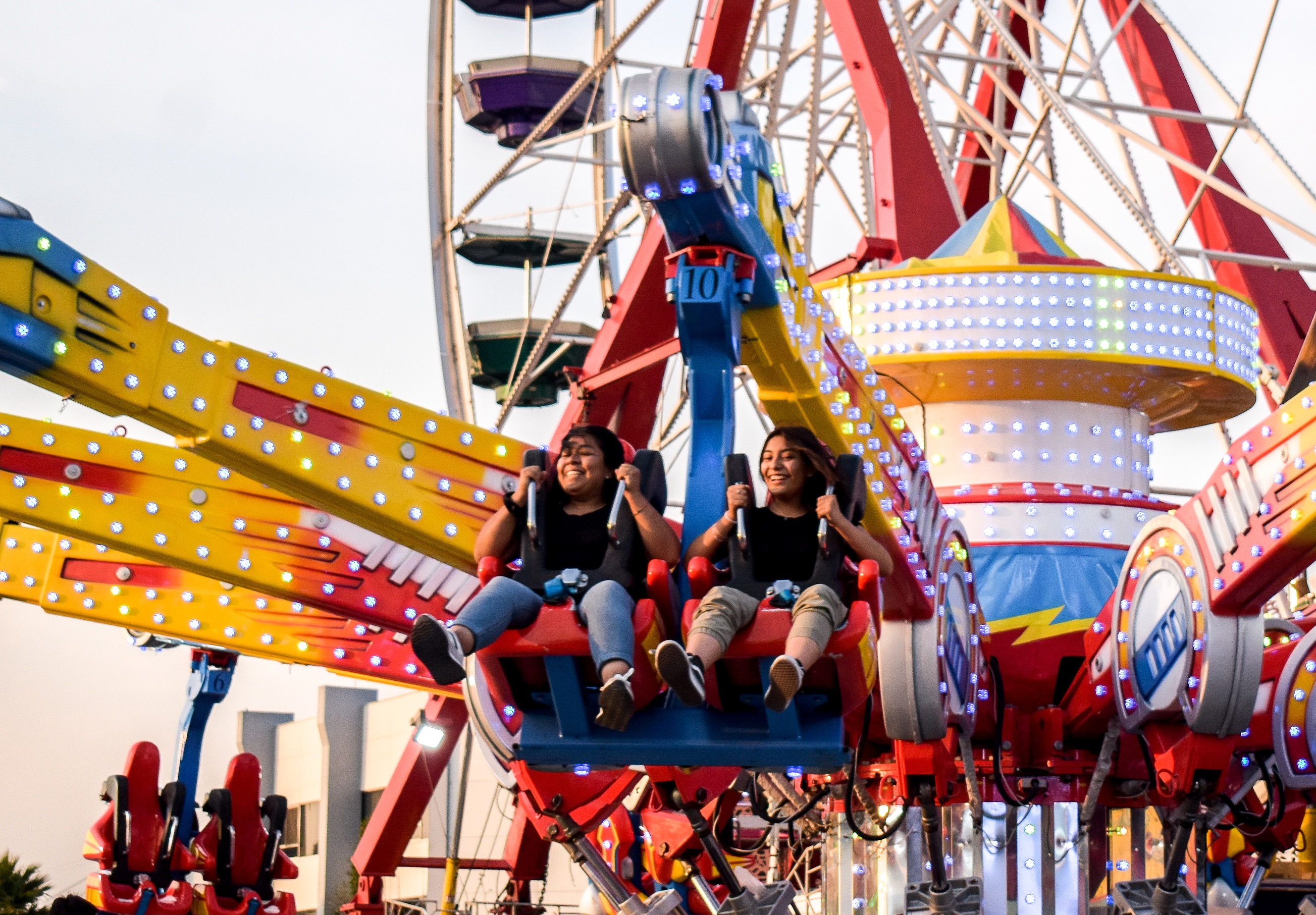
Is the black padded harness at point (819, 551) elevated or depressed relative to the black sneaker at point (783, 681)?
elevated

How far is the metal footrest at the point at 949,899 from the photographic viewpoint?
1048 cm

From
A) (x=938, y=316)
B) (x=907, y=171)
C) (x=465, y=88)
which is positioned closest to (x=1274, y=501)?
(x=938, y=316)

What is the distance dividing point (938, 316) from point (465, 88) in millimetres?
14488

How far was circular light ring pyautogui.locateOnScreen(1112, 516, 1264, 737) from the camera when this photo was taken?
9.55 metres

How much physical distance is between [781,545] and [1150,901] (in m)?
4.06

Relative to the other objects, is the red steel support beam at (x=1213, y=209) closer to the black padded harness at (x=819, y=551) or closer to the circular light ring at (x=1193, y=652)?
the circular light ring at (x=1193, y=652)

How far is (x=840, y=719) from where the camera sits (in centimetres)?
756

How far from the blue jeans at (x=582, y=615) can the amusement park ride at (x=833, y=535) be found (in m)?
0.08

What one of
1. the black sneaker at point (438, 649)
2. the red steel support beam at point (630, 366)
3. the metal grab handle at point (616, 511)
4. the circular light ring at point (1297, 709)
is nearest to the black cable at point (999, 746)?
the circular light ring at point (1297, 709)

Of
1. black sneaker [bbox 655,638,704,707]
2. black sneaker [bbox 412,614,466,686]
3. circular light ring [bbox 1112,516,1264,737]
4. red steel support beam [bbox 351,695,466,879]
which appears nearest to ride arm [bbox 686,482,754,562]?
black sneaker [bbox 655,638,704,707]

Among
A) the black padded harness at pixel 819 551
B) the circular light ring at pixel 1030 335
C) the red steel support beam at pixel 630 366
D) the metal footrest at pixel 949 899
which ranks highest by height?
the red steel support beam at pixel 630 366

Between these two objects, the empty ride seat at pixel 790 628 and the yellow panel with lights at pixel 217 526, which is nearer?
the empty ride seat at pixel 790 628

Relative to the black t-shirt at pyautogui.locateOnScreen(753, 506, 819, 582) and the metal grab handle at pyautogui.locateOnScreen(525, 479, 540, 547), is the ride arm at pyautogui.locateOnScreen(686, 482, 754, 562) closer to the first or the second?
the black t-shirt at pyautogui.locateOnScreen(753, 506, 819, 582)

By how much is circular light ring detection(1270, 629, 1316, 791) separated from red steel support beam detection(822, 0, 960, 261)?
13.0 feet
